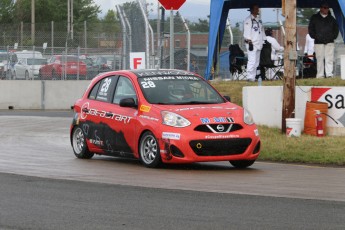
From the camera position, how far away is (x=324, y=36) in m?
23.3

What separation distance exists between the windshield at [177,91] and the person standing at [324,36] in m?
8.28

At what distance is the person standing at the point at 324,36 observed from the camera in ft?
76.2

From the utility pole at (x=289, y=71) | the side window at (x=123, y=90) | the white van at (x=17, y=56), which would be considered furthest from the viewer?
the white van at (x=17, y=56)

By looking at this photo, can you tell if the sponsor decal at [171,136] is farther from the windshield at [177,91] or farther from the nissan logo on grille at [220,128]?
the windshield at [177,91]

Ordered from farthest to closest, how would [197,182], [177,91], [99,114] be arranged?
1. [99,114]
2. [177,91]
3. [197,182]

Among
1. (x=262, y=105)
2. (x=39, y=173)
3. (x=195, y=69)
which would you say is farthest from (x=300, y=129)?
(x=195, y=69)

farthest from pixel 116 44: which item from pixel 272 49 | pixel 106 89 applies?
pixel 106 89

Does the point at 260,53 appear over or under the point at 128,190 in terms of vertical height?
over

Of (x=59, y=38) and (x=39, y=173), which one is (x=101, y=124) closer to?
(x=39, y=173)

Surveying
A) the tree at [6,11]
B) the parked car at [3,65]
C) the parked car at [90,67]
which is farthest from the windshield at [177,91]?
the tree at [6,11]

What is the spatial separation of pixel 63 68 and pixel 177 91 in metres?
23.6

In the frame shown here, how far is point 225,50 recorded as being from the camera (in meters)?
30.4

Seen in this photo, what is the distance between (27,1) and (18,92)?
43228 mm

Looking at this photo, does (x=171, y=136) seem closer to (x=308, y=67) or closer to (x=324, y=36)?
(x=324, y=36)
